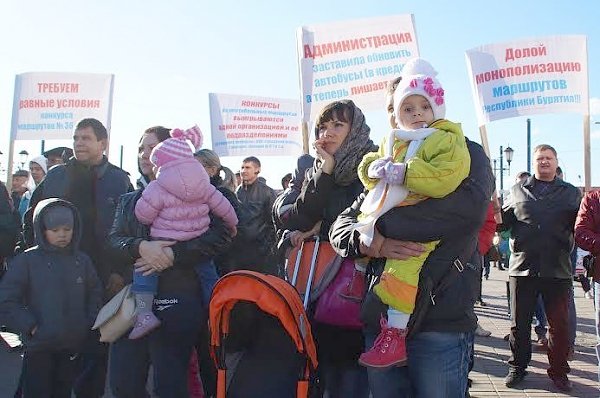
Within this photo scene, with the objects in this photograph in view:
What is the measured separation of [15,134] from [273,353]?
7844 millimetres

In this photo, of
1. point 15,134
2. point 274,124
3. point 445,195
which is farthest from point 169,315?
point 274,124

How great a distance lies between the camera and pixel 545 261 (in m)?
5.12

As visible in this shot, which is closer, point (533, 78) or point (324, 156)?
point (324, 156)

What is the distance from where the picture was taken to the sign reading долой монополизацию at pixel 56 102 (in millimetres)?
8680

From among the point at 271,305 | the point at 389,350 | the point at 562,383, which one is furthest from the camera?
the point at 562,383

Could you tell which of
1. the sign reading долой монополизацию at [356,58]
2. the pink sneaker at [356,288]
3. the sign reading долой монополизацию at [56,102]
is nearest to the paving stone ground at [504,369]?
the pink sneaker at [356,288]

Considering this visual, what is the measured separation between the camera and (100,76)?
859cm

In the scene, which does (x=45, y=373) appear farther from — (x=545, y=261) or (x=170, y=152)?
(x=545, y=261)

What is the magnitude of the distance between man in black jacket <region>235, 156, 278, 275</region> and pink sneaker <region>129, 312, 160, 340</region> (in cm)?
263

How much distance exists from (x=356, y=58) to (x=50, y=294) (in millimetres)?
4663

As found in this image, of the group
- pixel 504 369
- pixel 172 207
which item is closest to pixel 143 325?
pixel 172 207

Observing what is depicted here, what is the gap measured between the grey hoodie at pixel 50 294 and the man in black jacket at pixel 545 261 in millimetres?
3414

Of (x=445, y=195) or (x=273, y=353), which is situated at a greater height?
(x=445, y=195)

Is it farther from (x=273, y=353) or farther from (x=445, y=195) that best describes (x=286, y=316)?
(x=445, y=195)
